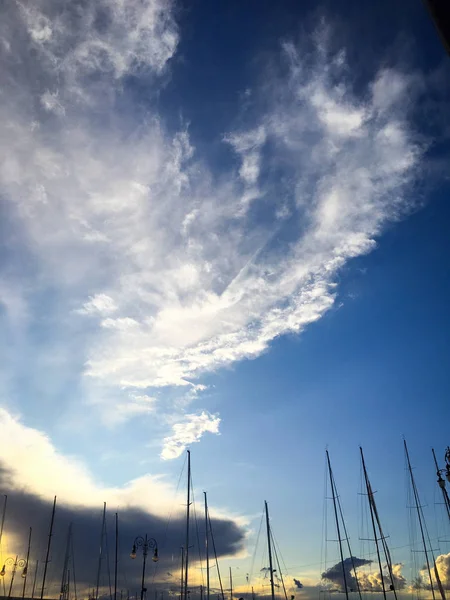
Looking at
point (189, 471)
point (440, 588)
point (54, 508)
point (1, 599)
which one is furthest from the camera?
point (1, 599)

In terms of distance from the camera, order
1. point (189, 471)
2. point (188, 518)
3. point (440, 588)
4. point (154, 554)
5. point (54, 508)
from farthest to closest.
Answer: point (54, 508)
point (189, 471)
point (188, 518)
point (440, 588)
point (154, 554)

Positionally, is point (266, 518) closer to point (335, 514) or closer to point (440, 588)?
→ point (335, 514)

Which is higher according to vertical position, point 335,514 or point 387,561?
point 335,514

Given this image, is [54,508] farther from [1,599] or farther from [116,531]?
[1,599]

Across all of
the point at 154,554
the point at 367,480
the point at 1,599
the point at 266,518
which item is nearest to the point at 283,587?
the point at 266,518

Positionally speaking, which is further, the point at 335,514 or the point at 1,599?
the point at 1,599

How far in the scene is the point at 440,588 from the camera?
4756cm

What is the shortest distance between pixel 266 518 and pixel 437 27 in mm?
74810

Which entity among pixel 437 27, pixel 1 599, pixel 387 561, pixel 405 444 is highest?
pixel 405 444

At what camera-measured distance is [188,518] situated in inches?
2024

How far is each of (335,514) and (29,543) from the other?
56693 millimetres

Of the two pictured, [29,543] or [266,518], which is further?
[29,543]

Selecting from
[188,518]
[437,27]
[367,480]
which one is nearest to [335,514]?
[367,480]

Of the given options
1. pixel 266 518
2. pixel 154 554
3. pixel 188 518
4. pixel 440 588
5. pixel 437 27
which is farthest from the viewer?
pixel 266 518
